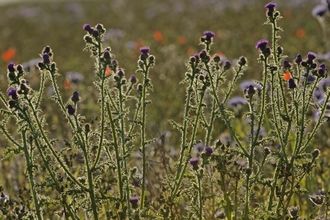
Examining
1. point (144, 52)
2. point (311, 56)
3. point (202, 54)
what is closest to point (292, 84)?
point (311, 56)

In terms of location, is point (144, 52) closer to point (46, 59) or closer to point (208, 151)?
point (46, 59)

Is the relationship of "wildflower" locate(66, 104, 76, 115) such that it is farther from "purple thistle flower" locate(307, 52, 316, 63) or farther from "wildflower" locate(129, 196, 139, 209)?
"purple thistle flower" locate(307, 52, 316, 63)

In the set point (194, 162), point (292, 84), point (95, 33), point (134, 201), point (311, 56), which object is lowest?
point (134, 201)

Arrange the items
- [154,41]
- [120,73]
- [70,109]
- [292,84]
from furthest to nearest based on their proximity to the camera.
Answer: [154,41] < [120,73] < [292,84] < [70,109]

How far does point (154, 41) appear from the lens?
40.7 feet

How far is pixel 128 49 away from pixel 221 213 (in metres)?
8.49

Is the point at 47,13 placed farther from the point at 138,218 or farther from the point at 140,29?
the point at 138,218

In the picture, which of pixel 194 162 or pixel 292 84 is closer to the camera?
pixel 194 162

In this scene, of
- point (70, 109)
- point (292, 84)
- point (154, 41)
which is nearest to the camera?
point (70, 109)

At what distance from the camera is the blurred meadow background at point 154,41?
21.6 feet

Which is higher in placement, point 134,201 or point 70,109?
point 70,109

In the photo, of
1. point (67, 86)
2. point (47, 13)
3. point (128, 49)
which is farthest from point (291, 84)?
point (47, 13)

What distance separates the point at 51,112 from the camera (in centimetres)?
625

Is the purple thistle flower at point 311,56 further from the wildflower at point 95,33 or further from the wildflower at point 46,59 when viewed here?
the wildflower at point 46,59
